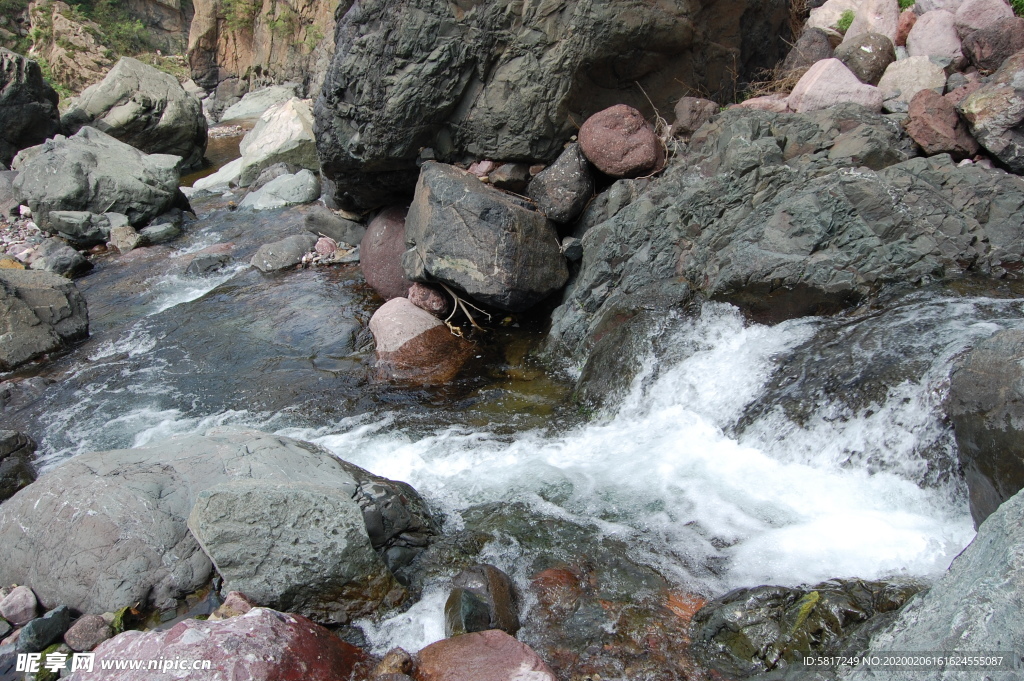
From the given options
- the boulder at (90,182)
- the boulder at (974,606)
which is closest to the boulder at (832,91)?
the boulder at (974,606)

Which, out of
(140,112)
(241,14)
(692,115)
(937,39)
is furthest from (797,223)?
(241,14)

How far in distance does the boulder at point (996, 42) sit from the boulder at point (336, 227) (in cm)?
703

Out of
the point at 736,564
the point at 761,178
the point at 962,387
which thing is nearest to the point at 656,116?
the point at 761,178

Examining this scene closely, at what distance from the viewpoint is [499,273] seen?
592 centimetres

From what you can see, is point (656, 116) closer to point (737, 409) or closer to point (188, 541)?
point (737, 409)

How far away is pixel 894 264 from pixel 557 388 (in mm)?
2678

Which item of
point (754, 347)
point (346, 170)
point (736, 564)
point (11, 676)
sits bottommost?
point (11, 676)

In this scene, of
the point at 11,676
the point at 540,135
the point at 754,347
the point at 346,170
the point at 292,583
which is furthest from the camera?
the point at 346,170

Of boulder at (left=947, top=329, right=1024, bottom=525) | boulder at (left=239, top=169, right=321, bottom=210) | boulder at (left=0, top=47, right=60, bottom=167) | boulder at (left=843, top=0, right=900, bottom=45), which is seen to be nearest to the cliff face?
boulder at (left=0, top=47, right=60, bottom=167)

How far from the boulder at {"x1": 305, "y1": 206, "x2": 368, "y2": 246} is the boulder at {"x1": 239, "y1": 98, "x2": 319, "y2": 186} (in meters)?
3.66

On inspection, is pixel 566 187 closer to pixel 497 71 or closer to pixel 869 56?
pixel 497 71

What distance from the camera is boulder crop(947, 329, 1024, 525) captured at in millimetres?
3064

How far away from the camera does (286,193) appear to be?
36.3 feet

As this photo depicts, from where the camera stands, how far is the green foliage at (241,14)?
2653 centimetres
